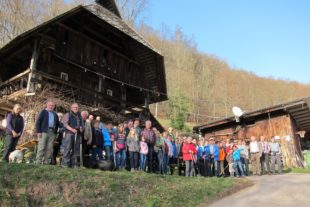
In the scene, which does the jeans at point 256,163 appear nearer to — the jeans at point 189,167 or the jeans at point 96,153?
the jeans at point 189,167

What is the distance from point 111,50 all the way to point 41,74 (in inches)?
228

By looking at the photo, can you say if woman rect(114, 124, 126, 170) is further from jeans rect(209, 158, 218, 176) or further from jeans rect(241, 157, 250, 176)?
jeans rect(241, 157, 250, 176)

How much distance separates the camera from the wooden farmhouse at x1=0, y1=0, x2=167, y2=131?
57.2 feet

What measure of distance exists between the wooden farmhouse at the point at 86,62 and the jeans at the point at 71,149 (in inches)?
279

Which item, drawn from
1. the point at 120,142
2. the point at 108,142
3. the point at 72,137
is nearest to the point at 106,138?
the point at 108,142

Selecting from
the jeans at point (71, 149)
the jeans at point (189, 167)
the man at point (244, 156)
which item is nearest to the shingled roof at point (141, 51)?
the man at point (244, 156)

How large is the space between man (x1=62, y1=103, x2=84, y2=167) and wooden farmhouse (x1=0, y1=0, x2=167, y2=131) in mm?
6876

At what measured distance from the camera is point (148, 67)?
23.4m

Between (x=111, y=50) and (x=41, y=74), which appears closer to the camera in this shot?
(x=41, y=74)

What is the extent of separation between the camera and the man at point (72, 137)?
369 inches

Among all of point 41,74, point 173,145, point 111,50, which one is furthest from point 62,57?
point 173,145

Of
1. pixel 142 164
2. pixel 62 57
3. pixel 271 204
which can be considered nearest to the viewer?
pixel 271 204

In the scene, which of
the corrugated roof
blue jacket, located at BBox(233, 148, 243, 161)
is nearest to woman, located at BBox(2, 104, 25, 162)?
blue jacket, located at BBox(233, 148, 243, 161)

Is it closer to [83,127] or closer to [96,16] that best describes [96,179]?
[83,127]
